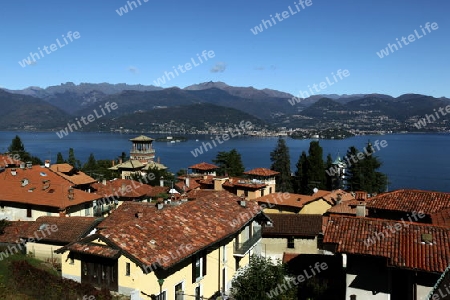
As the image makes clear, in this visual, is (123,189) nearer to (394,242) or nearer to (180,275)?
(180,275)

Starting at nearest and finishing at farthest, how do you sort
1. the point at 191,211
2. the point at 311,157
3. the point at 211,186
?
the point at 191,211 → the point at 211,186 → the point at 311,157

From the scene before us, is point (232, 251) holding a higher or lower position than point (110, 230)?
lower

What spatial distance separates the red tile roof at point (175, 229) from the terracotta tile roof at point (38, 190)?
1005 cm

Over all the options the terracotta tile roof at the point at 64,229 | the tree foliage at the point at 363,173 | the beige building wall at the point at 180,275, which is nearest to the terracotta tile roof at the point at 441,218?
the beige building wall at the point at 180,275

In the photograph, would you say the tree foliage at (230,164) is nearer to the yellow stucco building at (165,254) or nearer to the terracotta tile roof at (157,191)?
the terracotta tile roof at (157,191)

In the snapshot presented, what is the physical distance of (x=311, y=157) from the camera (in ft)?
191

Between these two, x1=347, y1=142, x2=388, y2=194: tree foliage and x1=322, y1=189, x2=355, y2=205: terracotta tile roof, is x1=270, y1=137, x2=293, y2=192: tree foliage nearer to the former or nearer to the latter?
x1=347, y1=142, x2=388, y2=194: tree foliage

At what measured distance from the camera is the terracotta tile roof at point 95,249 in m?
14.0

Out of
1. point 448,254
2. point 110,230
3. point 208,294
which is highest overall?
point 110,230

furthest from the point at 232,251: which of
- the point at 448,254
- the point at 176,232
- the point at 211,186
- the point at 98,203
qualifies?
the point at 211,186

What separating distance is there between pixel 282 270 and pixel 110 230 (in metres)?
6.56

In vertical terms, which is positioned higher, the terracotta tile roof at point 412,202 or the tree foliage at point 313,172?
the terracotta tile roof at point 412,202

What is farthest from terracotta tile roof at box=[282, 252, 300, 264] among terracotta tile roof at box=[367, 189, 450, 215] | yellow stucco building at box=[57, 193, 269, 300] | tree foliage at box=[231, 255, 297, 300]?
tree foliage at box=[231, 255, 297, 300]

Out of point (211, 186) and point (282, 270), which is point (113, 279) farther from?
point (211, 186)
